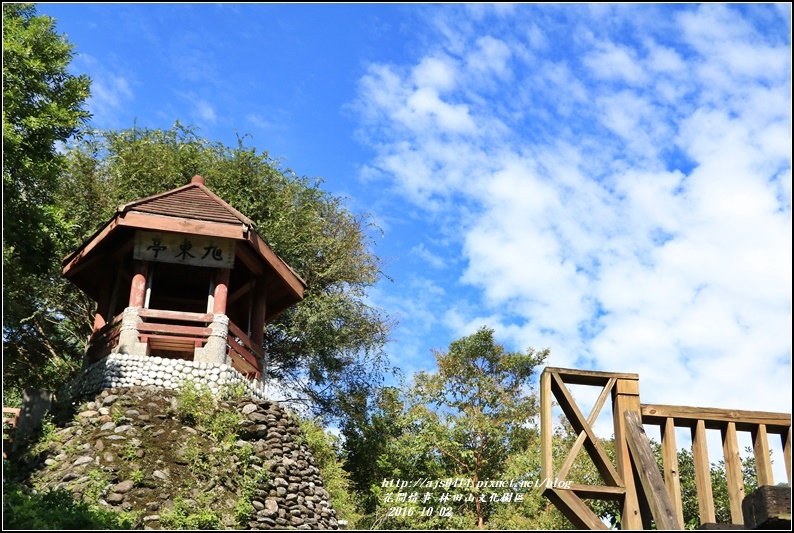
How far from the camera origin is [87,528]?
1044 centimetres

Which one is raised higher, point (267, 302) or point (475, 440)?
point (267, 302)

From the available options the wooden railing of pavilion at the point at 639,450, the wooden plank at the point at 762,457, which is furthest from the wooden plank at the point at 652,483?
the wooden plank at the point at 762,457

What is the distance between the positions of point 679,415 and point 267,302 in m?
14.1

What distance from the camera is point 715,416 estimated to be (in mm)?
6816

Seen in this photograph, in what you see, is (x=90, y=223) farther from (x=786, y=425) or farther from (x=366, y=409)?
(x=786, y=425)

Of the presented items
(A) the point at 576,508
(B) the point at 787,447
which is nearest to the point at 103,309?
(A) the point at 576,508

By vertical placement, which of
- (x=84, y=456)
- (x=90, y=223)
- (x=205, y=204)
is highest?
(x=90, y=223)

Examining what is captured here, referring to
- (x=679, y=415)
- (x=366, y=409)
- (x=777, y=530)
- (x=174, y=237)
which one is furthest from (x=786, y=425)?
(x=366, y=409)

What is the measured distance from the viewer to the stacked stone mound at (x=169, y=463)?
12.1m

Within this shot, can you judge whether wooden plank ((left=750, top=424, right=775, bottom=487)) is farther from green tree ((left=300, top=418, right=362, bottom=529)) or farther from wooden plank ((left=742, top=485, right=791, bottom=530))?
green tree ((left=300, top=418, right=362, bottom=529))

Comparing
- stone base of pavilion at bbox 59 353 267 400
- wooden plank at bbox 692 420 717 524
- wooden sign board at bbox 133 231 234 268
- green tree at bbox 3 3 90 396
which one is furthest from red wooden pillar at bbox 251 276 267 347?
wooden plank at bbox 692 420 717 524

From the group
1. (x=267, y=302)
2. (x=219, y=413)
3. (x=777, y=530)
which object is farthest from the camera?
(x=267, y=302)

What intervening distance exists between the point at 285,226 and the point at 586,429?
62.7 ft

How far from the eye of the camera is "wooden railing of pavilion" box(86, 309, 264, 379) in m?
16.0
